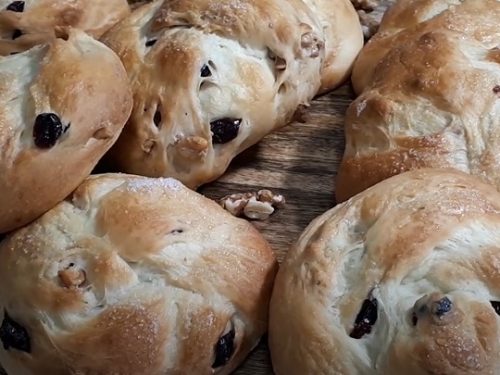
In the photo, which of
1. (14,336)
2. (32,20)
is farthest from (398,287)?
(32,20)

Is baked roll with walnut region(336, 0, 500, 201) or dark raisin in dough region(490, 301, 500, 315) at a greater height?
baked roll with walnut region(336, 0, 500, 201)

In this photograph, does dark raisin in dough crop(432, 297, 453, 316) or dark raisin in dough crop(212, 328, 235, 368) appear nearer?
dark raisin in dough crop(432, 297, 453, 316)

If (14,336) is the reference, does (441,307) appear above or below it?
above

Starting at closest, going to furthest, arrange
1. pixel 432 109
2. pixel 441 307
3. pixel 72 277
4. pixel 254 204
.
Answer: pixel 441 307, pixel 72 277, pixel 432 109, pixel 254 204

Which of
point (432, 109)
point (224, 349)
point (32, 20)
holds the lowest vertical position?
point (224, 349)

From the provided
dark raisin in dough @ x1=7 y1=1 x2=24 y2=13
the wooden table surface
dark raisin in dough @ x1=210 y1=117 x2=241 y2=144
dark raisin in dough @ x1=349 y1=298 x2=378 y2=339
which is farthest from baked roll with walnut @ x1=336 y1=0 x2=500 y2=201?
dark raisin in dough @ x1=7 y1=1 x2=24 y2=13

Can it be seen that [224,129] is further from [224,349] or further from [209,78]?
[224,349]

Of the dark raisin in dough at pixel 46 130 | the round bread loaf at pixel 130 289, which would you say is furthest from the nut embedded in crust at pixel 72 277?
the dark raisin in dough at pixel 46 130

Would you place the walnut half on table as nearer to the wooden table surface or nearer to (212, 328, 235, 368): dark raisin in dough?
the wooden table surface
